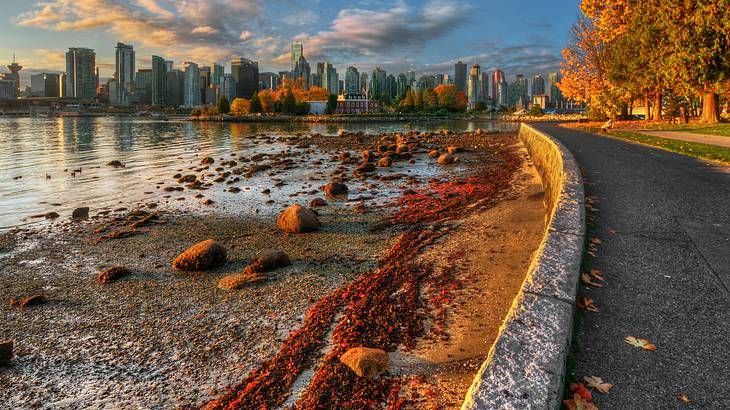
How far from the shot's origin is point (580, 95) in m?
49.3

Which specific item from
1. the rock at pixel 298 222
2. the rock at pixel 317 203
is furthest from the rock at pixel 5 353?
the rock at pixel 317 203

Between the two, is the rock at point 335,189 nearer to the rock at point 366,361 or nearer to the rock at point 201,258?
the rock at point 201,258

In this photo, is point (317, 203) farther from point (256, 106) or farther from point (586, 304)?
point (256, 106)

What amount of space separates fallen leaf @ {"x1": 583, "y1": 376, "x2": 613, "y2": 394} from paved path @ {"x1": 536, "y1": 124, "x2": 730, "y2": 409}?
0.05 meters

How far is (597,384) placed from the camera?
10.9ft

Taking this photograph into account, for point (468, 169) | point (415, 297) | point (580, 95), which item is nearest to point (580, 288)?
point (415, 297)

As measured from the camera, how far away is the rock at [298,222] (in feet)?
39.0

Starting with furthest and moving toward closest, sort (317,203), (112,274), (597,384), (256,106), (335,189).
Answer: (256,106) → (335,189) → (317,203) → (112,274) → (597,384)

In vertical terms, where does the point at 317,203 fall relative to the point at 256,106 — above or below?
below

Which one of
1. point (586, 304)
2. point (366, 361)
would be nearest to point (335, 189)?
point (366, 361)

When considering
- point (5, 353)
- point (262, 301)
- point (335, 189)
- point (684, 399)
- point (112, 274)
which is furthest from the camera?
point (335, 189)

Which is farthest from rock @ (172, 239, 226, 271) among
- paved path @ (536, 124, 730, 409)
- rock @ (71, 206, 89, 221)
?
rock @ (71, 206, 89, 221)

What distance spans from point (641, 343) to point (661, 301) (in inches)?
40.4

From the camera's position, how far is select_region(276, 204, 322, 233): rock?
11.9 metres
